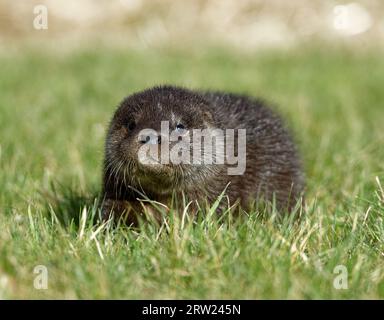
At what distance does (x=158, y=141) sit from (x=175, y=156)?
0.17 meters

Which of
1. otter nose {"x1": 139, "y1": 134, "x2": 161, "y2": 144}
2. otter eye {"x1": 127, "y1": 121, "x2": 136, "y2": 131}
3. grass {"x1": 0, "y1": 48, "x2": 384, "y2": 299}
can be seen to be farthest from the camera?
otter eye {"x1": 127, "y1": 121, "x2": 136, "y2": 131}

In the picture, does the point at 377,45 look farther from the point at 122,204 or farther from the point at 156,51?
the point at 122,204

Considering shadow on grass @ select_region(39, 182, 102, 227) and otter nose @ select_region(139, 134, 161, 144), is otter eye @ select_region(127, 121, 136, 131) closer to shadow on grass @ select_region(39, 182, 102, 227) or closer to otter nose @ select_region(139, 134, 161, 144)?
otter nose @ select_region(139, 134, 161, 144)

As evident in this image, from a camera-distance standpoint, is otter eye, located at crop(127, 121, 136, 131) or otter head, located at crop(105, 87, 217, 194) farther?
otter eye, located at crop(127, 121, 136, 131)

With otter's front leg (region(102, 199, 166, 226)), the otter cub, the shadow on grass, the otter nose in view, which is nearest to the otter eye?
the otter cub

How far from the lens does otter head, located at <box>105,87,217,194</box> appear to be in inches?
183

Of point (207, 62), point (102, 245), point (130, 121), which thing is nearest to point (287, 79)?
point (207, 62)

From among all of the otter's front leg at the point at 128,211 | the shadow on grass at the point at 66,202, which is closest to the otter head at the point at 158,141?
A: the otter's front leg at the point at 128,211

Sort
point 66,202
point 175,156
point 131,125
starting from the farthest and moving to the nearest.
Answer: point 66,202 < point 131,125 < point 175,156

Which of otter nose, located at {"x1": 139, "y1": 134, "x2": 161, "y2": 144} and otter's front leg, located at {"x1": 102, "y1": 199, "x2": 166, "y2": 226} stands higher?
otter nose, located at {"x1": 139, "y1": 134, "x2": 161, "y2": 144}

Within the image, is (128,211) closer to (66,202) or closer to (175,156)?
(175,156)

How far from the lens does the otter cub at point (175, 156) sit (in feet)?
15.5

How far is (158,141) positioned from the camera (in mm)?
4613

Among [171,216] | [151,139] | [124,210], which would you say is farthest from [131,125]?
[171,216]
